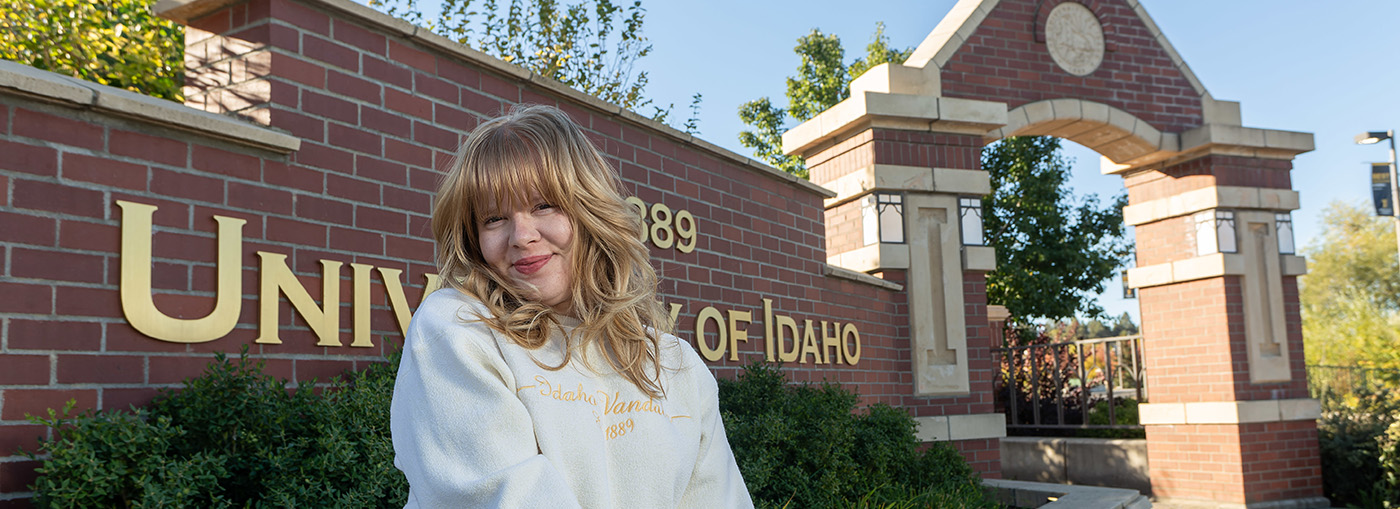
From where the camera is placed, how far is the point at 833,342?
6.49 m

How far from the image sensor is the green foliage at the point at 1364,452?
29.2 ft

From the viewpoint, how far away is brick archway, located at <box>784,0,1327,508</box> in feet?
25.0

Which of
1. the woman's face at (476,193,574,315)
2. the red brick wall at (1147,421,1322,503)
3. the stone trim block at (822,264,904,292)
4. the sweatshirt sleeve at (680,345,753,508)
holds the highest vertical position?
the stone trim block at (822,264,904,292)

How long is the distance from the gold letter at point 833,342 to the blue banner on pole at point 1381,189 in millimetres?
12966

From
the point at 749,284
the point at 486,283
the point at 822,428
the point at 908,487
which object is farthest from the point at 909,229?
the point at 486,283

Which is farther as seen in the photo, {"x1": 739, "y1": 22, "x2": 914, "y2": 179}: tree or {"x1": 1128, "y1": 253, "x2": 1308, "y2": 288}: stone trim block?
{"x1": 739, "y1": 22, "x2": 914, "y2": 179}: tree

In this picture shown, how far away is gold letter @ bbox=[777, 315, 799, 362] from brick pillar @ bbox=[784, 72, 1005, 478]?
1.58 m

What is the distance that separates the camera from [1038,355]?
13164 millimetres

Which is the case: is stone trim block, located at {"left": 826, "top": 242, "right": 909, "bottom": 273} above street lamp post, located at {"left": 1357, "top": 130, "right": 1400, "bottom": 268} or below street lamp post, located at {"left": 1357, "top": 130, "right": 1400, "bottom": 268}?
below

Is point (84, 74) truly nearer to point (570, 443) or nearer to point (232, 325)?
point (232, 325)

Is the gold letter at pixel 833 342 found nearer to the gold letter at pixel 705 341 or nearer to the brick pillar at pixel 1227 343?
the gold letter at pixel 705 341

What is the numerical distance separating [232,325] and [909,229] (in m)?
5.61

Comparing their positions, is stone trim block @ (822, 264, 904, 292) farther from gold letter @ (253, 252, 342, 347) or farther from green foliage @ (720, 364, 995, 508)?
gold letter @ (253, 252, 342, 347)

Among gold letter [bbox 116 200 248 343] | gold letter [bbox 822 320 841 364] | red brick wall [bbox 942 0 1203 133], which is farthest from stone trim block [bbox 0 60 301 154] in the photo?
red brick wall [bbox 942 0 1203 133]
